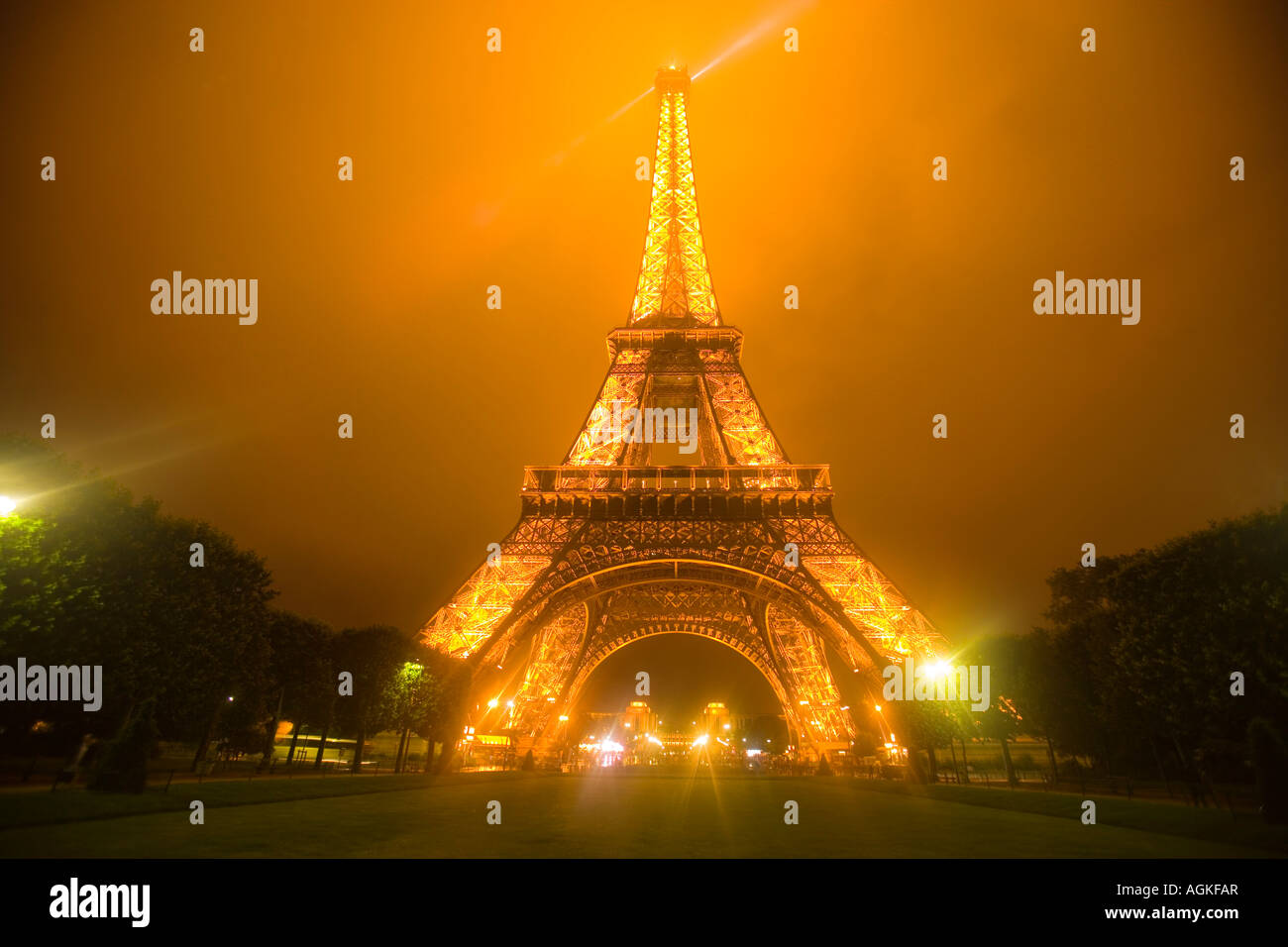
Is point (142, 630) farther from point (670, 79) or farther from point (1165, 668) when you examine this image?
point (670, 79)

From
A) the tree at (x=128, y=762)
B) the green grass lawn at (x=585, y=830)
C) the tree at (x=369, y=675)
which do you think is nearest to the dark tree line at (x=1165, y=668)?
the green grass lawn at (x=585, y=830)

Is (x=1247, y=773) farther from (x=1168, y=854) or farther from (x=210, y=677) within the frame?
(x=210, y=677)

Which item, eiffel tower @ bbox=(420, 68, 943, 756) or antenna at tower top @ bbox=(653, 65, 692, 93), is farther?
antenna at tower top @ bbox=(653, 65, 692, 93)

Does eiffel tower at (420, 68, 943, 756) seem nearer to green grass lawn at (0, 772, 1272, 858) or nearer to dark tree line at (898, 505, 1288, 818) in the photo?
dark tree line at (898, 505, 1288, 818)

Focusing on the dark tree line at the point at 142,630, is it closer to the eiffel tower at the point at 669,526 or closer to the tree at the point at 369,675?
the tree at the point at 369,675

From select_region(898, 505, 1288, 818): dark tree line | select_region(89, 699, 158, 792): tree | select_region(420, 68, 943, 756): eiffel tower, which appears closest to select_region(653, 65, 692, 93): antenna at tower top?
select_region(420, 68, 943, 756): eiffel tower
